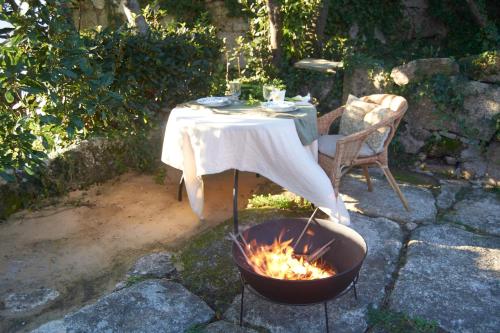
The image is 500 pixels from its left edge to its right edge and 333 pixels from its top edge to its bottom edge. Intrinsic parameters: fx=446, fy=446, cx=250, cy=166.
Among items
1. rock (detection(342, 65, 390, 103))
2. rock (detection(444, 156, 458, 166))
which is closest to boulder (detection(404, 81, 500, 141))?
rock (detection(444, 156, 458, 166))

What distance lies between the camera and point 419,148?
452 cm

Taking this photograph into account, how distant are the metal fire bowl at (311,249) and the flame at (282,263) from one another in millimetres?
35

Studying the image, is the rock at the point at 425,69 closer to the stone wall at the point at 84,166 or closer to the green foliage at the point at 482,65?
the green foliage at the point at 482,65

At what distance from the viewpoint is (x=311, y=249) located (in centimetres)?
234

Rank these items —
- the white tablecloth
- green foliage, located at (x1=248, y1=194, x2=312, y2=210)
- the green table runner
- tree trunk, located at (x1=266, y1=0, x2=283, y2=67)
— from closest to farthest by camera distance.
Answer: the white tablecloth → the green table runner → green foliage, located at (x1=248, y1=194, x2=312, y2=210) → tree trunk, located at (x1=266, y1=0, x2=283, y2=67)

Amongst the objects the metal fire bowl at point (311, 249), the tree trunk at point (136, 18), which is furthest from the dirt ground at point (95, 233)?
the tree trunk at point (136, 18)

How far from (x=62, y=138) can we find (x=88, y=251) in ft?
4.63

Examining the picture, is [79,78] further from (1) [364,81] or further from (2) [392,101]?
(1) [364,81]

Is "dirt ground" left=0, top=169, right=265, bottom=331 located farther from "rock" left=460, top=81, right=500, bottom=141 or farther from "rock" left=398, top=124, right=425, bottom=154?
"rock" left=460, top=81, right=500, bottom=141

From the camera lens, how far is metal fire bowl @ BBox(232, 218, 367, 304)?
190 centimetres

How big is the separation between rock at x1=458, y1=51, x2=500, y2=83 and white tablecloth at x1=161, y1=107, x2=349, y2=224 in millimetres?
2118

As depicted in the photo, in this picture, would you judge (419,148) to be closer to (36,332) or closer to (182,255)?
(182,255)

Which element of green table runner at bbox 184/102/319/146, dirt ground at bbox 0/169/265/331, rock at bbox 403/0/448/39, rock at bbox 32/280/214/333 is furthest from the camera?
rock at bbox 403/0/448/39

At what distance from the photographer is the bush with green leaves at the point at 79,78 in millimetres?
2473
